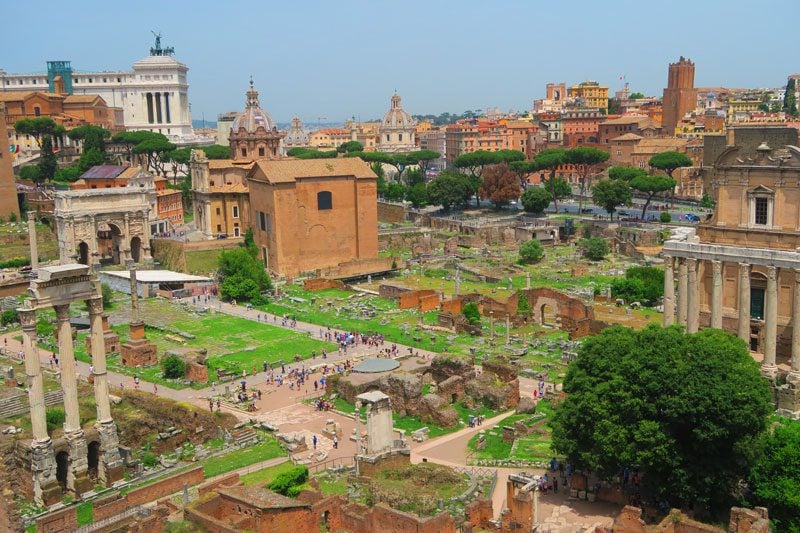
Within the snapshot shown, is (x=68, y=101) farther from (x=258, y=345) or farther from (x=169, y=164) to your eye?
(x=258, y=345)

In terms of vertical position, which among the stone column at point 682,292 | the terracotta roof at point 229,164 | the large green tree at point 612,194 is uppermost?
the terracotta roof at point 229,164

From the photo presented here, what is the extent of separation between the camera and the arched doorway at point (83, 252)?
63.9 metres

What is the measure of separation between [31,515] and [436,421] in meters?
14.6

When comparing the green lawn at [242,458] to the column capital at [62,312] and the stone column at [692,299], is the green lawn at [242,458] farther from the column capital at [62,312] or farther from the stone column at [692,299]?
the stone column at [692,299]

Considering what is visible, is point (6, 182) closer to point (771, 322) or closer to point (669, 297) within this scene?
point (669, 297)

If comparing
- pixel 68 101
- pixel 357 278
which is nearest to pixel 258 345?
pixel 357 278

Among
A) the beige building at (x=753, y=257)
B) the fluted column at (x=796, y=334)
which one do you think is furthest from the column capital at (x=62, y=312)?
the fluted column at (x=796, y=334)

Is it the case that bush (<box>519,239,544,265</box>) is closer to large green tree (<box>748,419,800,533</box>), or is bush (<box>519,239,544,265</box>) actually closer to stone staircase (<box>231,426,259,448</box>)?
stone staircase (<box>231,426,259,448</box>)

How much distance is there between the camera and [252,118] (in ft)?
263

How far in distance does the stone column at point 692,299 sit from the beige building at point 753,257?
4 cm

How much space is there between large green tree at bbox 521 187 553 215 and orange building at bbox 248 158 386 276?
66.1 feet

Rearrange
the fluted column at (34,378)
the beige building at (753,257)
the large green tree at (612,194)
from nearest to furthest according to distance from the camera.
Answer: the fluted column at (34,378) < the beige building at (753,257) < the large green tree at (612,194)

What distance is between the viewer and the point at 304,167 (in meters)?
65.8

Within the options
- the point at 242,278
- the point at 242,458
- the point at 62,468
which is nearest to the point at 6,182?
the point at 242,278
